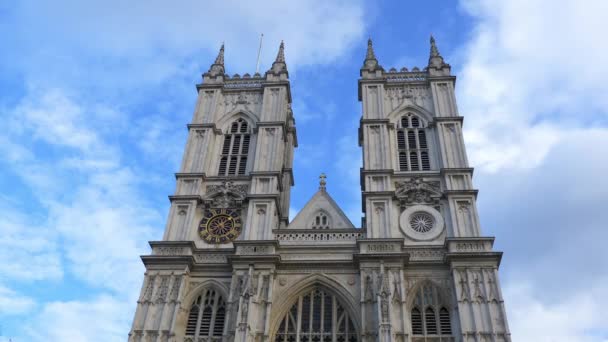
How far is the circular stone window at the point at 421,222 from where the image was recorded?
30.4 meters

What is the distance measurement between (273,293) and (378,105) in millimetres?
14428

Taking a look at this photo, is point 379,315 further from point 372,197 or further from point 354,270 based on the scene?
point 372,197

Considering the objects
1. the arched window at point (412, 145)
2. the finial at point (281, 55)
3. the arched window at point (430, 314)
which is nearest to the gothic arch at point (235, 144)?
the finial at point (281, 55)

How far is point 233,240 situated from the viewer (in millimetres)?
30938

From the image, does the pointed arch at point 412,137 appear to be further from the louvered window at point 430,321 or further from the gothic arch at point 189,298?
the gothic arch at point 189,298

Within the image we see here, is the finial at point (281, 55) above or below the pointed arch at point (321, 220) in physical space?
above

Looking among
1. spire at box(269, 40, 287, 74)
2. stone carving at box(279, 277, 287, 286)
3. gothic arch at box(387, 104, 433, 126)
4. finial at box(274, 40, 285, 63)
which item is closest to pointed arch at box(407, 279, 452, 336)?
stone carving at box(279, 277, 287, 286)

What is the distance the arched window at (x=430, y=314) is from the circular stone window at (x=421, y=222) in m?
3.05

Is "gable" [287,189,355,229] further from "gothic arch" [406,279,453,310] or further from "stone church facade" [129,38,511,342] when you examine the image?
"gothic arch" [406,279,453,310]

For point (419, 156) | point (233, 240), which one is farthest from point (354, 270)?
point (419, 156)

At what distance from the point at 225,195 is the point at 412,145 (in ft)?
38.1

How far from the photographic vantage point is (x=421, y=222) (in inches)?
1220

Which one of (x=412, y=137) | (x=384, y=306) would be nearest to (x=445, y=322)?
(x=384, y=306)

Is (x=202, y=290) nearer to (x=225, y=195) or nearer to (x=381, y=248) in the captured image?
(x=225, y=195)
